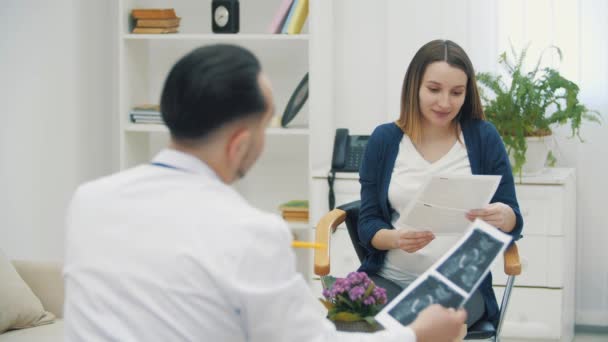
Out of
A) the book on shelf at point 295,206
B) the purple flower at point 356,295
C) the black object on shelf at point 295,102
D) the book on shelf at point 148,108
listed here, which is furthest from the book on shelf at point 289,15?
the purple flower at point 356,295

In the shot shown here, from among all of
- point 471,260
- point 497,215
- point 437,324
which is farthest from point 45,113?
point 437,324

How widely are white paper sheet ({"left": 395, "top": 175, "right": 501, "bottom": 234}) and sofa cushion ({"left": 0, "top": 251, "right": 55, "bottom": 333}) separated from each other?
1281 millimetres

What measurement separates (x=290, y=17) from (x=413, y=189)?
65.1 inches

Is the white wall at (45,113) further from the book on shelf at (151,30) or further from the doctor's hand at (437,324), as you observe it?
the doctor's hand at (437,324)

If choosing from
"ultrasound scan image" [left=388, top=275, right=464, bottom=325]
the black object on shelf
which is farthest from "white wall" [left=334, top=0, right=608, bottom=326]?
"ultrasound scan image" [left=388, top=275, right=464, bottom=325]

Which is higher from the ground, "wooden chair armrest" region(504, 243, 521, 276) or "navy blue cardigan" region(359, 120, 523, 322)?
"navy blue cardigan" region(359, 120, 523, 322)

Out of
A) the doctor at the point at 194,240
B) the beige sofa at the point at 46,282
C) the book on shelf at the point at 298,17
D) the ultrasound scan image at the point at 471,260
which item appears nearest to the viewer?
the doctor at the point at 194,240

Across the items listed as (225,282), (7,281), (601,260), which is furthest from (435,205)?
(601,260)

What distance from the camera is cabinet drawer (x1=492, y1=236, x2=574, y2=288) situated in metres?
3.42

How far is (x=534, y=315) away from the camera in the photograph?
3455mm

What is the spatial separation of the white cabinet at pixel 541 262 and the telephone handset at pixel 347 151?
71 cm

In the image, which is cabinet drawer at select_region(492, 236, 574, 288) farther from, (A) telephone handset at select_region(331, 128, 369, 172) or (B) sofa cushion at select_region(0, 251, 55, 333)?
(B) sofa cushion at select_region(0, 251, 55, 333)

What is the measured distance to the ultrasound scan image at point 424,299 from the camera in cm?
151

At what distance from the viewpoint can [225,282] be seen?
1146 millimetres
